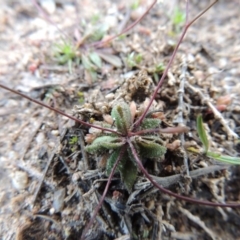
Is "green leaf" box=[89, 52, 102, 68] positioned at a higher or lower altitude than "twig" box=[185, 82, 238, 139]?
higher

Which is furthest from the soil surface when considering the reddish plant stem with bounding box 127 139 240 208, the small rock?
the reddish plant stem with bounding box 127 139 240 208

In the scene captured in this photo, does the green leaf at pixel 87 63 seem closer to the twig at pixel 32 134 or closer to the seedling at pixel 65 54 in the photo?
the seedling at pixel 65 54

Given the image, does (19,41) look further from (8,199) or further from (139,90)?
(8,199)

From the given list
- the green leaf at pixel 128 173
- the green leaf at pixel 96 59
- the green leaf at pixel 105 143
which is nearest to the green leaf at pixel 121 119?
the green leaf at pixel 105 143

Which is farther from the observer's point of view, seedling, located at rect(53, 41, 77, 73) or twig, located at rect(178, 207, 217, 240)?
seedling, located at rect(53, 41, 77, 73)

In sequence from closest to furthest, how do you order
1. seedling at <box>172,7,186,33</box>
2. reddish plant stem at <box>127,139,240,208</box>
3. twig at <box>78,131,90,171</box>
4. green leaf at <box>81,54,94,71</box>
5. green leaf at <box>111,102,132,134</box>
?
1. reddish plant stem at <box>127,139,240,208</box>
2. green leaf at <box>111,102,132,134</box>
3. twig at <box>78,131,90,171</box>
4. green leaf at <box>81,54,94,71</box>
5. seedling at <box>172,7,186,33</box>

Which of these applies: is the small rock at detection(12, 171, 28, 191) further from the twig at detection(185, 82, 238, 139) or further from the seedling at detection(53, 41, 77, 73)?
the twig at detection(185, 82, 238, 139)

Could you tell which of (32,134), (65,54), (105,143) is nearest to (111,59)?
(65,54)
